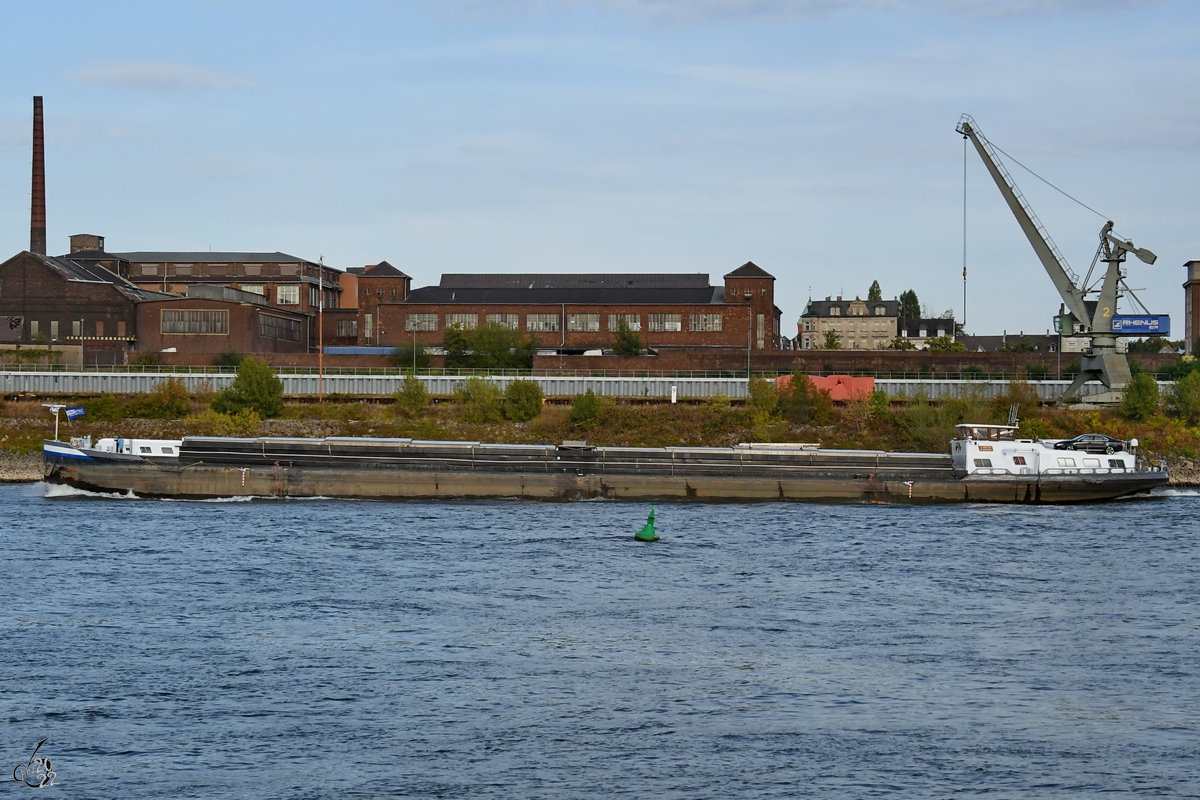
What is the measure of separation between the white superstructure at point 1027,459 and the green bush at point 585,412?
112 feet

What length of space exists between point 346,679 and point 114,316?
109 metres

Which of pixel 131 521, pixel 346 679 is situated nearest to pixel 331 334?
pixel 131 521

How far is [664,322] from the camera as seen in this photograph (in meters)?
138

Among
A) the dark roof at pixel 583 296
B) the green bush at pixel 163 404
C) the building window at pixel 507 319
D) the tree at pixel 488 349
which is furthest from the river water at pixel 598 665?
the dark roof at pixel 583 296

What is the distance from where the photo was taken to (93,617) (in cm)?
3469

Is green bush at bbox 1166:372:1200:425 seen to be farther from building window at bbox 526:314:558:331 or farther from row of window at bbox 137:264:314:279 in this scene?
row of window at bbox 137:264:314:279

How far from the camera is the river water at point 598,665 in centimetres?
2291

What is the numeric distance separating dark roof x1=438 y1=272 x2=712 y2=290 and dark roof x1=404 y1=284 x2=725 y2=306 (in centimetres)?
211

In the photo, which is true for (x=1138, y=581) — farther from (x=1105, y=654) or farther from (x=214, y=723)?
(x=214, y=723)

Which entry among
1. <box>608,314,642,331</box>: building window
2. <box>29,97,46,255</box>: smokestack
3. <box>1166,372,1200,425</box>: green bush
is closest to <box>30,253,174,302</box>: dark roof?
<box>29,97,46,255</box>: smokestack

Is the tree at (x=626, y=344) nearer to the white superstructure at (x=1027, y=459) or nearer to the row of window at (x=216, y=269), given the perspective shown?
the row of window at (x=216, y=269)

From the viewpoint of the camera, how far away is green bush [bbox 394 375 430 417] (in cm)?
9988

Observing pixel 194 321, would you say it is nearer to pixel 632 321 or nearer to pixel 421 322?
pixel 421 322

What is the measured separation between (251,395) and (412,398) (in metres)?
12.0
